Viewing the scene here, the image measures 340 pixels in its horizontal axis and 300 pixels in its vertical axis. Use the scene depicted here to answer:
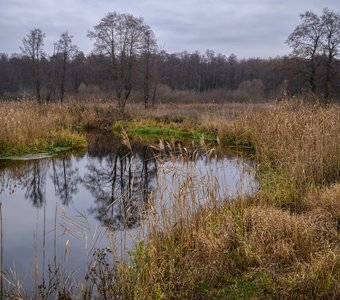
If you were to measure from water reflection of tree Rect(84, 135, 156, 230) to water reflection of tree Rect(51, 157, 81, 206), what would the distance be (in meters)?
0.28

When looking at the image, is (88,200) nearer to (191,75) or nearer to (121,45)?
(121,45)

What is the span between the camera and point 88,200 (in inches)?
271

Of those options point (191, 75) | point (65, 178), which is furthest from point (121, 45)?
point (191, 75)

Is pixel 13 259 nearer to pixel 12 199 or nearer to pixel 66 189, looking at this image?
pixel 12 199

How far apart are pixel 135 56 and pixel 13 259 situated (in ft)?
73.2

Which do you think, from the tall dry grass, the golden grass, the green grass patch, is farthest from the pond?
the green grass patch

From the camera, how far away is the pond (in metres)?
4.11

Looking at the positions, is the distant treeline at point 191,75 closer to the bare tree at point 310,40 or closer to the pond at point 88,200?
the bare tree at point 310,40

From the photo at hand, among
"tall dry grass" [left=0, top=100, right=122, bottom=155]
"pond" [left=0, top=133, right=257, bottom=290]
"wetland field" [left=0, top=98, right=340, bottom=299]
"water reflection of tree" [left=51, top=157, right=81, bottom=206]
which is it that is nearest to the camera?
"wetland field" [left=0, top=98, right=340, bottom=299]

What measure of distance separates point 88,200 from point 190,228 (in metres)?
3.22

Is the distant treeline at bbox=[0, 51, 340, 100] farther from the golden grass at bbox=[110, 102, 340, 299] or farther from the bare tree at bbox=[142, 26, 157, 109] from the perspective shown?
the golden grass at bbox=[110, 102, 340, 299]

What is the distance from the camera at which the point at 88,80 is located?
160ft

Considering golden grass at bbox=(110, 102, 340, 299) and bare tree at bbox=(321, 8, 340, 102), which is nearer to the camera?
golden grass at bbox=(110, 102, 340, 299)

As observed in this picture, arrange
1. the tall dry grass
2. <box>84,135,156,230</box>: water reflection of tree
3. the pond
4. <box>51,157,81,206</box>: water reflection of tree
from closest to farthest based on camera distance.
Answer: the pond → <box>84,135,156,230</box>: water reflection of tree → <box>51,157,81,206</box>: water reflection of tree → the tall dry grass
